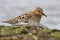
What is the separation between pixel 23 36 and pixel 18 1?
1102 cm

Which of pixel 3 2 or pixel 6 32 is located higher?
pixel 6 32

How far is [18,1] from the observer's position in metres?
19.2

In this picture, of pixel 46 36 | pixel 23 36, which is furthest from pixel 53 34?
pixel 23 36

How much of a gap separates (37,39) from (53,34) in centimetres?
71

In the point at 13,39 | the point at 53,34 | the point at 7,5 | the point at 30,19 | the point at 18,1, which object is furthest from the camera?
the point at 18,1

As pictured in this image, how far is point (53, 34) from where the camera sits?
8852 millimetres

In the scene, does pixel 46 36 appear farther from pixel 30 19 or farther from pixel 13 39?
pixel 30 19

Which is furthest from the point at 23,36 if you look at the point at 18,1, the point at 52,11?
the point at 18,1

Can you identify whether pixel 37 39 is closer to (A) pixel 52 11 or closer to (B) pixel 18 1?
(A) pixel 52 11

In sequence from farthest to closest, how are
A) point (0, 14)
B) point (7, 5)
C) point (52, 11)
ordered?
1. point (7, 5)
2. point (52, 11)
3. point (0, 14)

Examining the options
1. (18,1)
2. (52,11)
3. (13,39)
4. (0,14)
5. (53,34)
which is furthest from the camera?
(18,1)

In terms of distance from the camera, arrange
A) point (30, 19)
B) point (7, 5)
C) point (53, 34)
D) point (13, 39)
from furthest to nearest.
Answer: point (7, 5)
point (30, 19)
point (53, 34)
point (13, 39)

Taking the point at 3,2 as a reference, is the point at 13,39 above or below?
above

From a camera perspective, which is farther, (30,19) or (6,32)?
(30,19)
